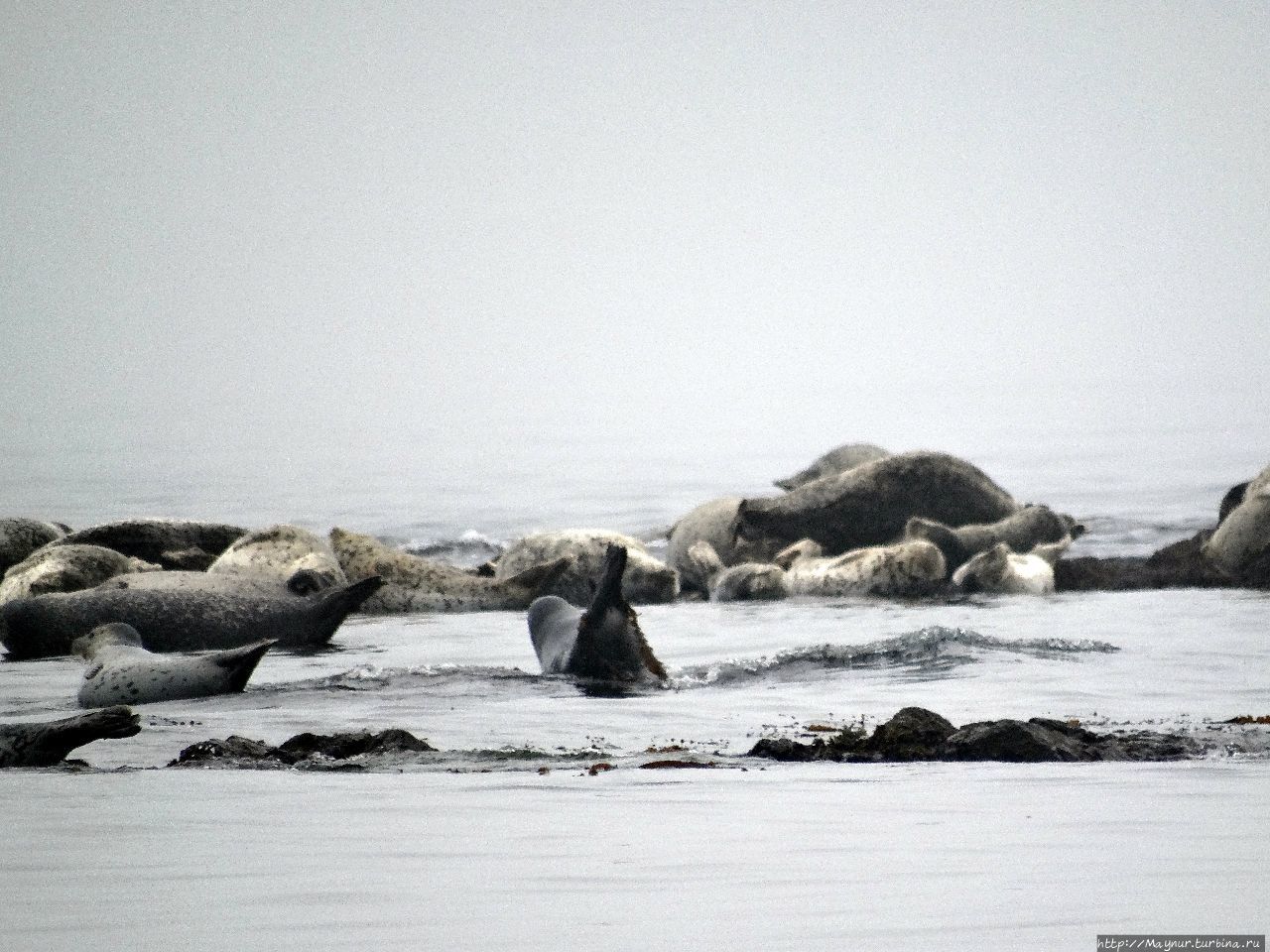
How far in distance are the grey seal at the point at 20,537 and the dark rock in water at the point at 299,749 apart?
10.7 metres

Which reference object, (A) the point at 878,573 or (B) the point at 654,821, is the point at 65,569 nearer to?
(A) the point at 878,573

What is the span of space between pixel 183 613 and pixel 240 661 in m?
3.11

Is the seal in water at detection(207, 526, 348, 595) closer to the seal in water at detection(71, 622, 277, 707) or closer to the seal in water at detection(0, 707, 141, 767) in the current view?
the seal in water at detection(71, 622, 277, 707)

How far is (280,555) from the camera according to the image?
16078mm

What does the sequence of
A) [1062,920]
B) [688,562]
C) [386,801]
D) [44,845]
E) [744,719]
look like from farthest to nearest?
[688,562] < [744,719] < [386,801] < [44,845] < [1062,920]

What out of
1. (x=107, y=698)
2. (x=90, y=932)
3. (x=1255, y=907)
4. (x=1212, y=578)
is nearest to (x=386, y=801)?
(x=90, y=932)

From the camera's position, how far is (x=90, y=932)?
4.43 m

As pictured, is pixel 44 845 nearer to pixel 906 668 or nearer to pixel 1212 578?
pixel 906 668

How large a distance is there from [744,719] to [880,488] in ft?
34.0

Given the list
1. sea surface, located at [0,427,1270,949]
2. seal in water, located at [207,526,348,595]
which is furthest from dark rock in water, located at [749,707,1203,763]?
seal in water, located at [207,526,348,595]

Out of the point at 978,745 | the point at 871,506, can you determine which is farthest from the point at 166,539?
the point at 978,745

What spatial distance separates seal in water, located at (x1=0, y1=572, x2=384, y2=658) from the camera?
1288 cm

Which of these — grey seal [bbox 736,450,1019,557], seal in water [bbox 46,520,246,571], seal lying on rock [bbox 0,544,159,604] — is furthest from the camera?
grey seal [bbox 736,450,1019,557]

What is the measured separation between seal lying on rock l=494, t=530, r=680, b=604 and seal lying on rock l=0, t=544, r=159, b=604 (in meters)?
3.38
